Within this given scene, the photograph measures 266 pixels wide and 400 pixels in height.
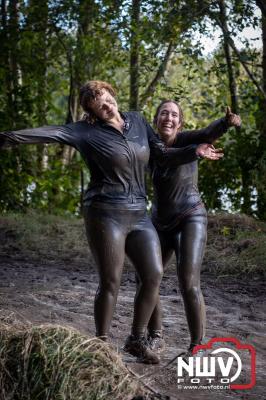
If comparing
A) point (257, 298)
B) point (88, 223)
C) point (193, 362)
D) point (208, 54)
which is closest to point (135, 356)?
point (193, 362)

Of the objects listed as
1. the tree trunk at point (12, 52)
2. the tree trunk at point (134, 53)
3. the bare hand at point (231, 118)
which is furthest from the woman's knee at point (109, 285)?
the tree trunk at point (12, 52)

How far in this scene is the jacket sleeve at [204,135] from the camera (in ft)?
17.7

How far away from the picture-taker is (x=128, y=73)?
45.5 ft

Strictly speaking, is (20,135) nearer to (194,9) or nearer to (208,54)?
(194,9)

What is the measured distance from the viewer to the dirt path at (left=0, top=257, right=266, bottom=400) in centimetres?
511

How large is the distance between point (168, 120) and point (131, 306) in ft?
7.93

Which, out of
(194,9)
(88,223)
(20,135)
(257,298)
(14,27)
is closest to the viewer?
(20,135)

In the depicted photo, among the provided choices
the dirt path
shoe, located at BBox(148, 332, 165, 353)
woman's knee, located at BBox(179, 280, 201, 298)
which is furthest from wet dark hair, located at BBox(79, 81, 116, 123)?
shoe, located at BBox(148, 332, 165, 353)

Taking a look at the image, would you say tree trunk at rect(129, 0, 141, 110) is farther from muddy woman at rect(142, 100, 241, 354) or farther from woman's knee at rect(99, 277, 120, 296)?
woman's knee at rect(99, 277, 120, 296)

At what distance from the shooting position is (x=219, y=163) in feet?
40.1

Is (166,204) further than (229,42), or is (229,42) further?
(229,42)

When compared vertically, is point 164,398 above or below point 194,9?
below

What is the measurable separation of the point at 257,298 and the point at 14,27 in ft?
26.2

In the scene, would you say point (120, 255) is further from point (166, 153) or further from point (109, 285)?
point (166, 153)
